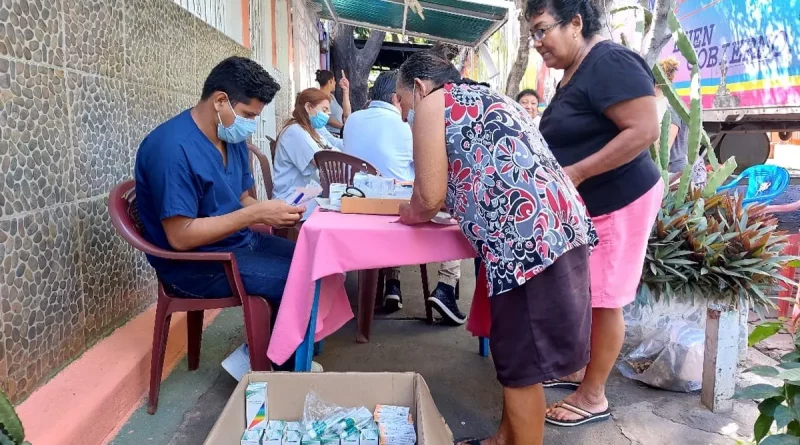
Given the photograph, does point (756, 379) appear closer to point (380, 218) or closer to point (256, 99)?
point (380, 218)

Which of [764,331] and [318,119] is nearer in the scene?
[764,331]

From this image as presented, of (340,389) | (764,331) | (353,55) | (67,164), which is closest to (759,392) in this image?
(764,331)

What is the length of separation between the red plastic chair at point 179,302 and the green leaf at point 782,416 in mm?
1529

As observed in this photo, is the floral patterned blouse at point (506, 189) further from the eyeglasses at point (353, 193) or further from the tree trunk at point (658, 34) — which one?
the tree trunk at point (658, 34)

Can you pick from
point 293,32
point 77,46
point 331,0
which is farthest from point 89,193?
point 331,0

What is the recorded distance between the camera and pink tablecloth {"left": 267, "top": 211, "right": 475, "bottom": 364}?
180cm

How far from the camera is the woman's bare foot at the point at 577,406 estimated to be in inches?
88.2

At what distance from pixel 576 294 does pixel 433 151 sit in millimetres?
585

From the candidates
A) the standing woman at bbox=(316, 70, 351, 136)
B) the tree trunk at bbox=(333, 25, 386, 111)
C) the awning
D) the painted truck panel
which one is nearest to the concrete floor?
the standing woman at bbox=(316, 70, 351, 136)

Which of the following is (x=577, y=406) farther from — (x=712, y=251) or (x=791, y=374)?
(x=791, y=374)

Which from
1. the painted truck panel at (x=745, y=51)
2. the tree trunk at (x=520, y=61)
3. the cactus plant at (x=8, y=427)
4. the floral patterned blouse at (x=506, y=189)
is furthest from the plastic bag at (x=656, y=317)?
the painted truck panel at (x=745, y=51)

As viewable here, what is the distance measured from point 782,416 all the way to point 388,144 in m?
2.53

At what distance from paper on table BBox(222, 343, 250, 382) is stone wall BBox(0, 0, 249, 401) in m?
0.54

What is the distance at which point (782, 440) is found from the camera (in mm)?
1214
